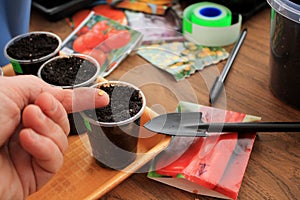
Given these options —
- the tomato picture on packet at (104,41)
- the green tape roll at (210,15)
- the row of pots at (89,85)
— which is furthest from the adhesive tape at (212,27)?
the row of pots at (89,85)

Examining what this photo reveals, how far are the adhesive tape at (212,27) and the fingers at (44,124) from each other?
1.33 feet

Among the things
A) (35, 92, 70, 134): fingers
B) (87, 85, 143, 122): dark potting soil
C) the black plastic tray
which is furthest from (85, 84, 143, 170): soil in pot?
the black plastic tray

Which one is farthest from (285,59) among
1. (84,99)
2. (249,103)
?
(84,99)

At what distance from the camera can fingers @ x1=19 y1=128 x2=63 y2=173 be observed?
0.37 metres

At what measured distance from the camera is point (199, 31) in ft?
2.43

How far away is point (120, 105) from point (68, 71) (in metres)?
0.13

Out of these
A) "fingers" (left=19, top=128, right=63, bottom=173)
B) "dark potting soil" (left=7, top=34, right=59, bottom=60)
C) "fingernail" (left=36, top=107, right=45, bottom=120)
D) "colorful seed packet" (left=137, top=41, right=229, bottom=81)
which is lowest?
"colorful seed packet" (left=137, top=41, right=229, bottom=81)

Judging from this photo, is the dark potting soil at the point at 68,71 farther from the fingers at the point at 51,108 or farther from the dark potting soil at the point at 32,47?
the fingers at the point at 51,108

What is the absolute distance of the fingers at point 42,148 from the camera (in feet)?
1.23

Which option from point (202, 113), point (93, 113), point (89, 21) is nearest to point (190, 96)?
point (202, 113)

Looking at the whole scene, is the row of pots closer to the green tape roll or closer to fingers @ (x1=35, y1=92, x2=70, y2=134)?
fingers @ (x1=35, y1=92, x2=70, y2=134)

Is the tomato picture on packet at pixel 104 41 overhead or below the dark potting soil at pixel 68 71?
below

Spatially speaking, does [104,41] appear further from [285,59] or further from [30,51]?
[285,59]

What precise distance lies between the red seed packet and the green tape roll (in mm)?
243
